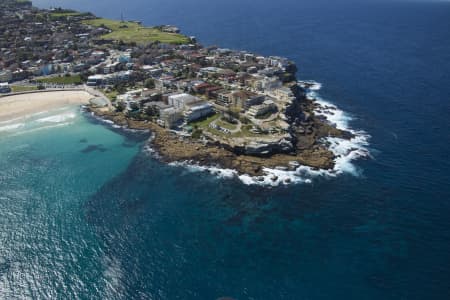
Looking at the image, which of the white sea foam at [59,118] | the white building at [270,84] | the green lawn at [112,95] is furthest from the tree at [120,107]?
the white building at [270,84]

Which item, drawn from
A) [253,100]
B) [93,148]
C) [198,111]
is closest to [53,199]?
[93,148]

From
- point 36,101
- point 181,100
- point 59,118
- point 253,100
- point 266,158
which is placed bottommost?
point 59,118

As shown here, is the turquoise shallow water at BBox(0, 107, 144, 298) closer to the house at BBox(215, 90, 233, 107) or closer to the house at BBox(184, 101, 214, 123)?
the house at BBox(184, 101, 214, 123)

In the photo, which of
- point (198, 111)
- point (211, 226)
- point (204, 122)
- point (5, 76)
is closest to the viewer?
point (211, 226)

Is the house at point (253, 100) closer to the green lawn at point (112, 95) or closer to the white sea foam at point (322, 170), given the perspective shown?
the white sea foam at point (322, 170)

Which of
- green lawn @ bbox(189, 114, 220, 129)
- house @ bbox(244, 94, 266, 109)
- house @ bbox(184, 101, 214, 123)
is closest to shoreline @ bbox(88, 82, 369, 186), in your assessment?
green lawn @ bbox(189, 114, 220, 129)

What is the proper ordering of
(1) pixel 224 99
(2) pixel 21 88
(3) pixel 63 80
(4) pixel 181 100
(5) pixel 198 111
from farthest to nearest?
1. (3) pixel 63 80
2. (2) pixel 21 88
3. (1) pixel 224 99
4. (4) pixel 181 100
5. (5) pixel 198 111

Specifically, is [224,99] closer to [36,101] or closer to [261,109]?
[261,109]
